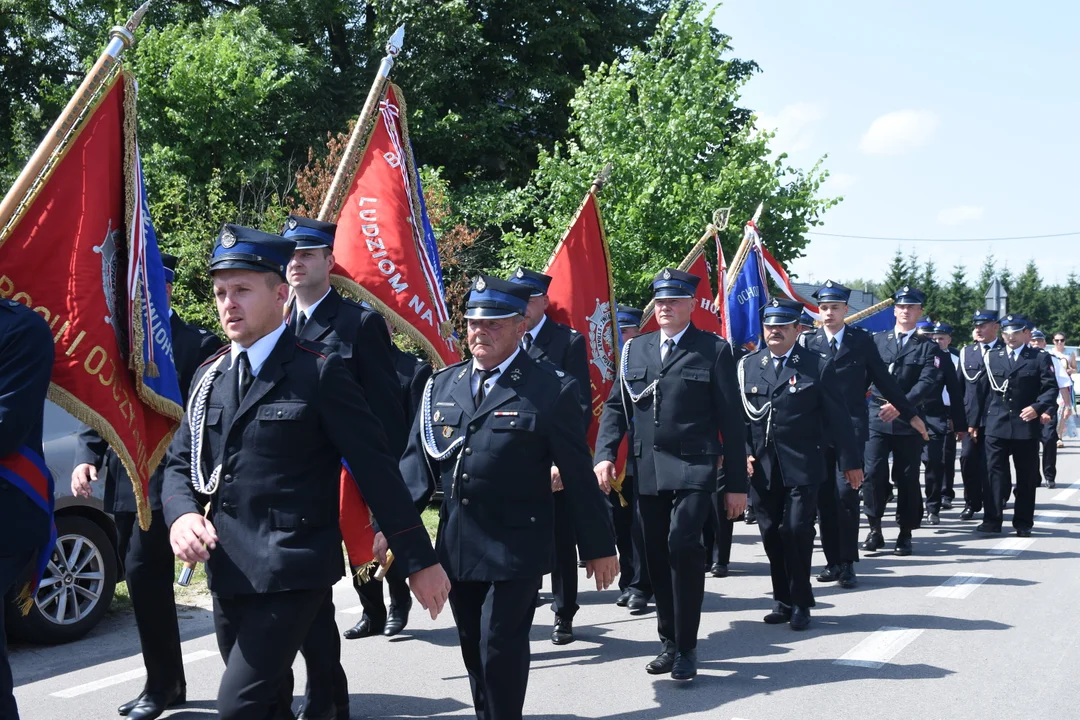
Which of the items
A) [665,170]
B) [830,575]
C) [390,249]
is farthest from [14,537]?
[665,170]

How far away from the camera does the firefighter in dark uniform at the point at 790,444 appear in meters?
7.29

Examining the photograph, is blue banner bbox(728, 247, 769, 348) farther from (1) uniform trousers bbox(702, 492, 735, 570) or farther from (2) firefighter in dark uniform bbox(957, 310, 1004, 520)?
(1) uniform trousers bbox(702, 492, 735, 570)

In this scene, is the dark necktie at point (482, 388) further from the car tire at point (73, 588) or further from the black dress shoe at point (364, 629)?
the car tire at point (73, 588)

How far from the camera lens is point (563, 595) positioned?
6.89 meters

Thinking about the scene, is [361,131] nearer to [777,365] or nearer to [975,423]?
[777,365]

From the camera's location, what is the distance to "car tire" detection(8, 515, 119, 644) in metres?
6.44

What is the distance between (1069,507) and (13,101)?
2178cm

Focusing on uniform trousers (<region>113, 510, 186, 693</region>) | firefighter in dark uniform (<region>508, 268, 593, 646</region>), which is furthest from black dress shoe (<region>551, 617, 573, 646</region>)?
uniform trousers (<region>113, 510, 186, 693</region>)

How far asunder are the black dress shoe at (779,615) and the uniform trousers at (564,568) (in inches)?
53.1

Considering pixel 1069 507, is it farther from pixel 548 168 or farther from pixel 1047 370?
pixel 548 168

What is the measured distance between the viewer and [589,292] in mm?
8617

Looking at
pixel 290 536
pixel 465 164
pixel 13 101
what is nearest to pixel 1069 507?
pixel 290 536

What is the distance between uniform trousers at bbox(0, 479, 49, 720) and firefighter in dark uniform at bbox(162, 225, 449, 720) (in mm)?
419

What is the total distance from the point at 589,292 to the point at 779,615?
9.25 feet
